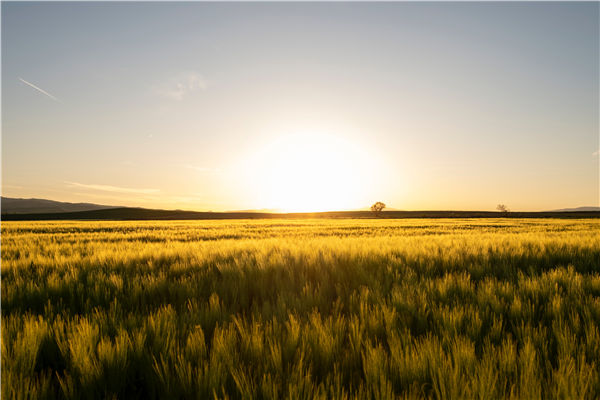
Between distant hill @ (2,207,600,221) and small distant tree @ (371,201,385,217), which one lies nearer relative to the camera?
distant hill @ (2,207,600,221)

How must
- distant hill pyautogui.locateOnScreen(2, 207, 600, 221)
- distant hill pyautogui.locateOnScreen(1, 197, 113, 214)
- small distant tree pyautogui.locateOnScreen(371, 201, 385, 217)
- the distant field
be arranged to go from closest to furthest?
1. the distant field
2. distant hill pyautogui.locateOnScreen(2, 207, 600, 221)
3. small distant tree pyautogui.locateOnScreen(371, 201, 385, 217)
4. distant hill pyautogui.locateOnScreen(1, 197, 113, 214)

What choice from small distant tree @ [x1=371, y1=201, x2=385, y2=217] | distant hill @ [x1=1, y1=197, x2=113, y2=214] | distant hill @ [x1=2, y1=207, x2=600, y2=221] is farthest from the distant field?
distant hill @ [x1=1, y1=197, x2=113, y2=214]

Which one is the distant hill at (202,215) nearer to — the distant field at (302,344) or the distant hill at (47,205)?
the distant field at (302,344)

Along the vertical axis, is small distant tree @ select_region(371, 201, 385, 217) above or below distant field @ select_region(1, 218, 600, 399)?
above

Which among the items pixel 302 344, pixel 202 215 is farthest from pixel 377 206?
pixel 302 344

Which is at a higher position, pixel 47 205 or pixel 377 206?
pixel 377 206

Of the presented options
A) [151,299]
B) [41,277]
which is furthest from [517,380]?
[41,277]

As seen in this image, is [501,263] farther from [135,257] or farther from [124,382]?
[135,257]

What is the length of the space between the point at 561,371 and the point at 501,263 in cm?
362

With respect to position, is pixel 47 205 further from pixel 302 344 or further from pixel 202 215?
pixel 302 344

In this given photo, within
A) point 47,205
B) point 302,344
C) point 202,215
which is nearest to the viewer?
point 302,344

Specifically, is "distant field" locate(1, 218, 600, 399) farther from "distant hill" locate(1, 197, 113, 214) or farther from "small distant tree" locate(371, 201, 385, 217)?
"distant hill" locate(1, 197, 113, 214)

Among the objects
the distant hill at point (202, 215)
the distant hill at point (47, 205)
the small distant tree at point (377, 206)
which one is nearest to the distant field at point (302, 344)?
the distant hill at point (202, 215)

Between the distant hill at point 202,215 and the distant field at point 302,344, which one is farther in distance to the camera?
the distant hill at point 202,215
